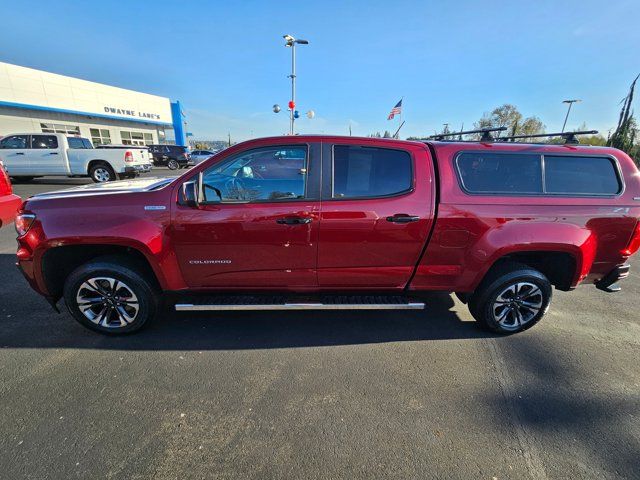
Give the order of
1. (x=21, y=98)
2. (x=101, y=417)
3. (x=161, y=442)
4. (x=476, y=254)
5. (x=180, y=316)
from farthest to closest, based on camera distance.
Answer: (x=21, y=98) → (x=180, y=316) → (x=476, y=254) → (x=101, y=417) → (x=161, y=442)

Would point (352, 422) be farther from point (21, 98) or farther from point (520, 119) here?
point (520, 119)

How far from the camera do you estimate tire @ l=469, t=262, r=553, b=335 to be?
121 inches

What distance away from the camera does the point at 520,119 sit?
50844mm

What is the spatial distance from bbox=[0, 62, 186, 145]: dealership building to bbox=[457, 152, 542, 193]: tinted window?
29.8m

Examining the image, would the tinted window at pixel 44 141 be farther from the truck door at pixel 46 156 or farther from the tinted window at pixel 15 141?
the tinted window at pixel 15 141

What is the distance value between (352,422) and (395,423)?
30 centimetres

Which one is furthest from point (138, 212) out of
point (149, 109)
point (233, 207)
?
point (149, 109)

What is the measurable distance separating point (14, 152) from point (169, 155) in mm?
13090

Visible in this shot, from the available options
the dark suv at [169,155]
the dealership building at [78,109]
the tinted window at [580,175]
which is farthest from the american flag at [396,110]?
the dealership building at [78,109]

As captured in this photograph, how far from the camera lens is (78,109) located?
25750 millimetres

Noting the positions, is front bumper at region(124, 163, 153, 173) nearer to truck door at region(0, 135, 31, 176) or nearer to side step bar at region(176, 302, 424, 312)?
truck door at region(0, 135, 31, 176)

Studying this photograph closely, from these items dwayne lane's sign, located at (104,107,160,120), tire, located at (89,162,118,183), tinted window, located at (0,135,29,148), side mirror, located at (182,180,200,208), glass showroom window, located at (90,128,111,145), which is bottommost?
tire, located at (89,162,118,183)

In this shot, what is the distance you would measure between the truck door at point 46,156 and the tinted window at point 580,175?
613 inches

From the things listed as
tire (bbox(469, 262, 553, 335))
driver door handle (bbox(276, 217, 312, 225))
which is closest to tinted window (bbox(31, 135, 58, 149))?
driver door handle (bbox(276, 217, 312, 225))
